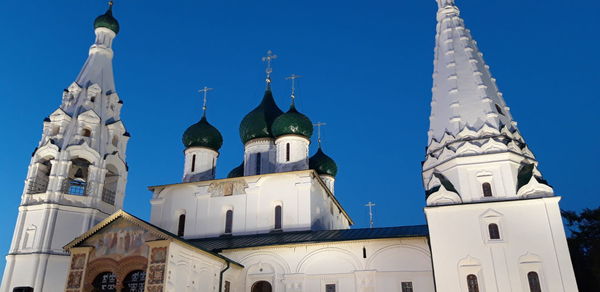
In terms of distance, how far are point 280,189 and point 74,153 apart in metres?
8.02

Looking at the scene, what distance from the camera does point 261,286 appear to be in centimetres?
1661

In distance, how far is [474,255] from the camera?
13203mm

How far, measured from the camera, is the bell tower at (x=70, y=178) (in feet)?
56.5

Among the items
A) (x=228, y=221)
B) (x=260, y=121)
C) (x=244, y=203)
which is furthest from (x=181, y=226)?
(x=260, y=121)

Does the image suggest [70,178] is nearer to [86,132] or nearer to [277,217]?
[86,132]

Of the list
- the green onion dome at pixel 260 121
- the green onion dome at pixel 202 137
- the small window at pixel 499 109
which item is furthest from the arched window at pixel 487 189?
the green onion dome at pixel 202 137

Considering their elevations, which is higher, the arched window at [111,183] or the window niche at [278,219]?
the arched window at [111,183]

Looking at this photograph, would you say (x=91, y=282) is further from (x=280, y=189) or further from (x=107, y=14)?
(x=107, y=14)

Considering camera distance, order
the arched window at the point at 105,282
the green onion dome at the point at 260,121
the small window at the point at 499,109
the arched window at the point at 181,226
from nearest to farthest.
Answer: the arched window at the point at 105,282 < the small window at the point at 499,109 < the arched window at the point at 181,226 < the green onion dome at the point at 260,121

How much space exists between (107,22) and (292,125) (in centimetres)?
980

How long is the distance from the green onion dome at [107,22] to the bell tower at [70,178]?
0.74 m

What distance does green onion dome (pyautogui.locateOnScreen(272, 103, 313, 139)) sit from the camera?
69.8ft

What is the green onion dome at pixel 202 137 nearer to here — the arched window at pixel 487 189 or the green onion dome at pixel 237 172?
the green onion dome at pixel 237 172

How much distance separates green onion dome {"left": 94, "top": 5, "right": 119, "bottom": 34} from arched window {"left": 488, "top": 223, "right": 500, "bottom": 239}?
720 inches
